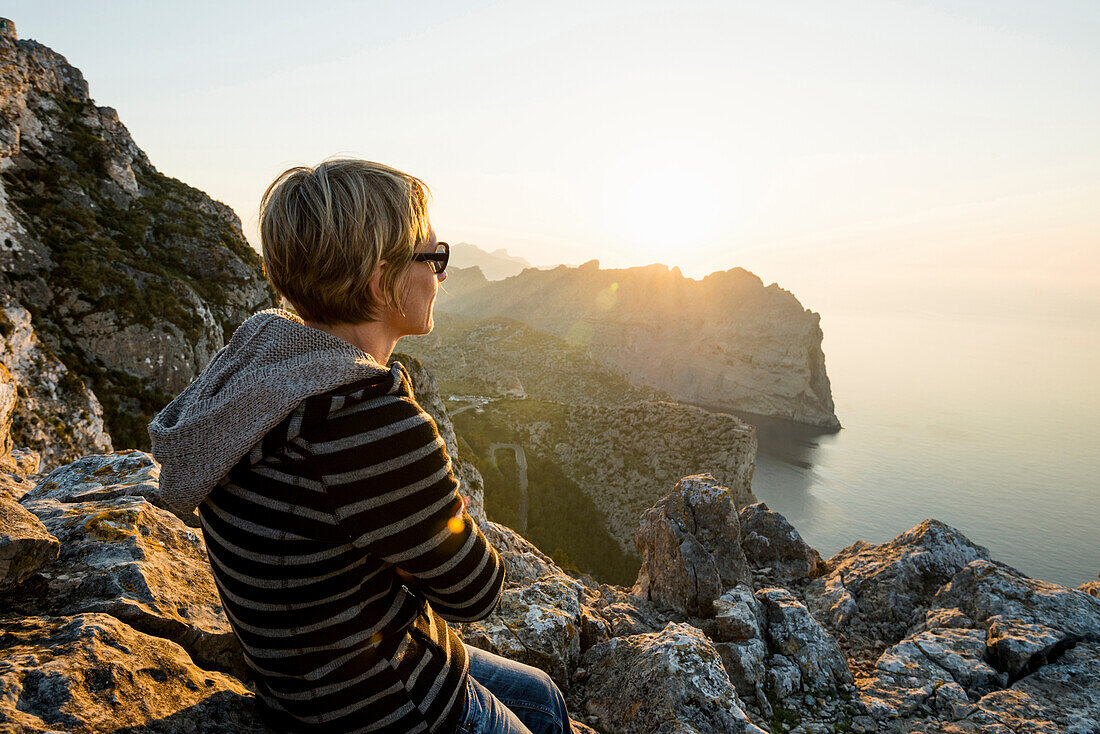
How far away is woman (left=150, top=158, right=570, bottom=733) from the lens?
5.96 ft

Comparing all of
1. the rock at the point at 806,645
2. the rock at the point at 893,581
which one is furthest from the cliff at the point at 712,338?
the rock at the point at 806,645

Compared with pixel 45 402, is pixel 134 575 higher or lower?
higher

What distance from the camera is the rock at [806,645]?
9398mm

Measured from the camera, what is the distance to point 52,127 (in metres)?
22.0

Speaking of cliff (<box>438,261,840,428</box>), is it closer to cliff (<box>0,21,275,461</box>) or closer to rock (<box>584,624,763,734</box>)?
cliff (<box>0,21,275,461</box>)

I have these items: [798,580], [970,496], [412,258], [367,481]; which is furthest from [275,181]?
[970,496]

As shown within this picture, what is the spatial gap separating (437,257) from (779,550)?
19.3 meters

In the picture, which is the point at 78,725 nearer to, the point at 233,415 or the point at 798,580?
the point at 233,415

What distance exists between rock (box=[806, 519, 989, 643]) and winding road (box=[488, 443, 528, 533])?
102ft

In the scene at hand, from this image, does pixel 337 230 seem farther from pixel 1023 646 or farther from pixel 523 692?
pixel 1023 646

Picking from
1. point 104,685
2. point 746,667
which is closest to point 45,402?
point 104,685

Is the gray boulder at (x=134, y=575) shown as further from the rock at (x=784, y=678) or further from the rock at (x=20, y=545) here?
the rock at (x=784, y=678)

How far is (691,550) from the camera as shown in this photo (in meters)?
15.3

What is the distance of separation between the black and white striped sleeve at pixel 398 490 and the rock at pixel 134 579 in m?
2.64
